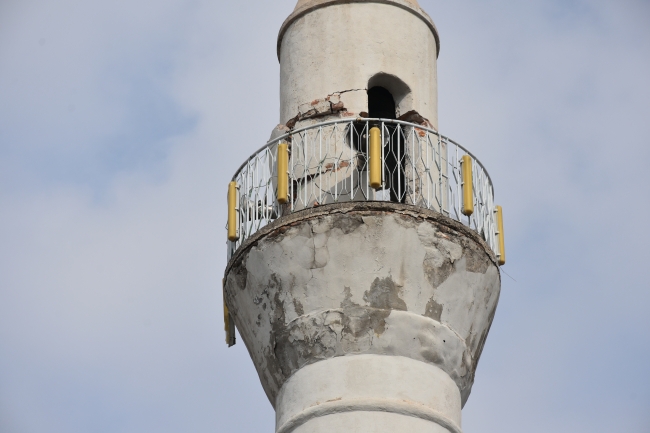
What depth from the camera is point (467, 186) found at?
584 inches

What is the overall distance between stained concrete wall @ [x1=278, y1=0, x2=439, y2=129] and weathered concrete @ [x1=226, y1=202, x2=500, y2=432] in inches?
60.6

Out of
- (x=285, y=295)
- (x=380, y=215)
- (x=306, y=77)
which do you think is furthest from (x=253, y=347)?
(x=306, y=77)

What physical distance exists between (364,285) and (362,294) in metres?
0.08

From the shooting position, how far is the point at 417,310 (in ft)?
47.3

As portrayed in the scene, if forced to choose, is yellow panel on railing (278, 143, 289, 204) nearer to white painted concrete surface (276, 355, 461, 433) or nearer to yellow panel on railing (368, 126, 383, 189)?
yellow panel on railing (368, 126, 383, 189)

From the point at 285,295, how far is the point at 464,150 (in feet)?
6.67

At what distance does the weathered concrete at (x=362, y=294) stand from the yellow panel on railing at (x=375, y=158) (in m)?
0.28

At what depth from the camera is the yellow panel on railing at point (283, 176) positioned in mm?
14477

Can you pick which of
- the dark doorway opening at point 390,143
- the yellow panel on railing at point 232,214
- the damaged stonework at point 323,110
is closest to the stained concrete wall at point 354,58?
the damaged stonework at point 323,110

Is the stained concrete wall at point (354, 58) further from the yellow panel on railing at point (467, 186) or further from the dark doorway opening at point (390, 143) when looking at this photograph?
the yellow panel on railing at point (467, 186)

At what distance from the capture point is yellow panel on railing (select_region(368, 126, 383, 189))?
14195mm

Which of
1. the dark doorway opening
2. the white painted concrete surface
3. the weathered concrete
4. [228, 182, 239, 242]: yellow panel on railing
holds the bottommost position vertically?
the white painted concrete surface

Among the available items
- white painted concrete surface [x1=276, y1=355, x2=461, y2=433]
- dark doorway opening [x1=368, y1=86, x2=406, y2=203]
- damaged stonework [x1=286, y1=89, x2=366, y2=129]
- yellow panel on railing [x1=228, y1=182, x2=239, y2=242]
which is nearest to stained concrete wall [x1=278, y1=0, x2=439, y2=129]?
damaged stonework [x1=286, y1=89, x2=366, y2=129]

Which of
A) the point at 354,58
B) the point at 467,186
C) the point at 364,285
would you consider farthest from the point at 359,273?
the point at 354,58
